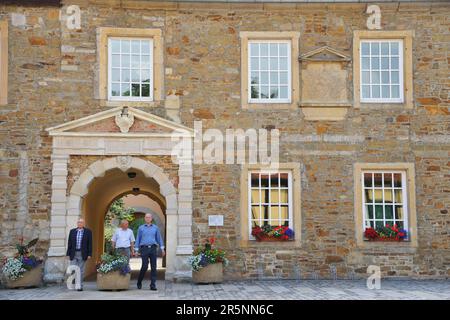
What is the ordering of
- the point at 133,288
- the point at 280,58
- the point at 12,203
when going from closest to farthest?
the point at 133,288
the point at 12,203
the point at 280,58

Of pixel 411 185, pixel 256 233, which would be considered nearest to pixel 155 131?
pixel 256 233

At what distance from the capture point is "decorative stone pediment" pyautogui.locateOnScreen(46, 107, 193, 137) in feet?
46.2

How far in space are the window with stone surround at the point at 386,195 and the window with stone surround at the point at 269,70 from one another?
7.33 feet

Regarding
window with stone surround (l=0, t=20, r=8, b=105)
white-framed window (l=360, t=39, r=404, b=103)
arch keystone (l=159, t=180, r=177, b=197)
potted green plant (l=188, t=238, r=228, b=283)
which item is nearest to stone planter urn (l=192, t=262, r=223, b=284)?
potted green plant (l=188, t=238, r=228, b=283)

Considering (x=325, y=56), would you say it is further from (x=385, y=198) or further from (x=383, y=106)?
(x=385, y=198)

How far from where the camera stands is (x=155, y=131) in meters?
14.3

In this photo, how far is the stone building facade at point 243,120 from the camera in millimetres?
14117

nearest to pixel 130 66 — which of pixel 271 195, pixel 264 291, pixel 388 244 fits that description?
pixel 271 195

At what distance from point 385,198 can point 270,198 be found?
2524 millimetres

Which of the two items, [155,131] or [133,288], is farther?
[155,131]

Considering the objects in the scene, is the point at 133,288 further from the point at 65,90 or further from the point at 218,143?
the point at 65,90

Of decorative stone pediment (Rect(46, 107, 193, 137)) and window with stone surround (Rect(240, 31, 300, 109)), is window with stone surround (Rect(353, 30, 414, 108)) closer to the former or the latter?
window with stone surround (Rect(240, 31, 300, 109))

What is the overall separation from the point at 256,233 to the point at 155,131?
3041mm

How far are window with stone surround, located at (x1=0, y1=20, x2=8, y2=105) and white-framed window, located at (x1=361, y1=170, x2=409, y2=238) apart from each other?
25.7ft
